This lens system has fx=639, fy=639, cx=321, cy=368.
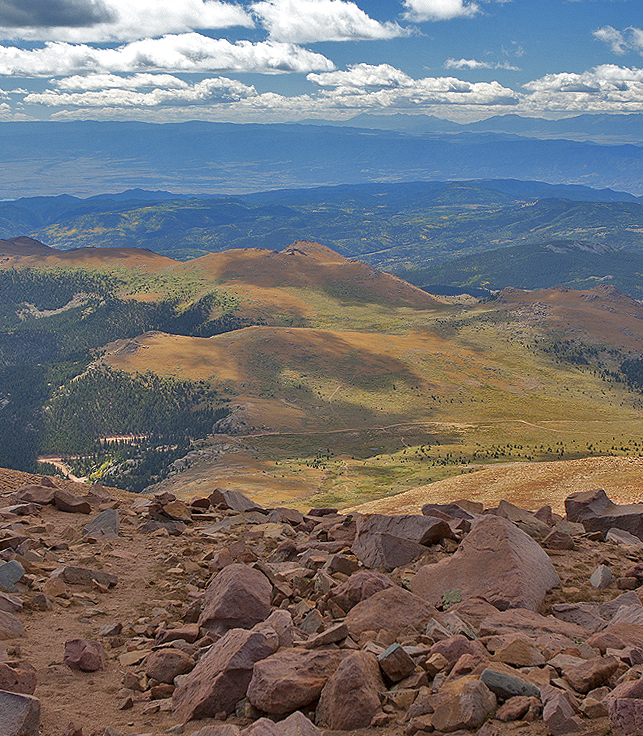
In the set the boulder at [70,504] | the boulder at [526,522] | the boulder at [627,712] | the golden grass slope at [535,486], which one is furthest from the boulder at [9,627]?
the golden grass slope at [535,486]

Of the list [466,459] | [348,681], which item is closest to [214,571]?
[348,681]

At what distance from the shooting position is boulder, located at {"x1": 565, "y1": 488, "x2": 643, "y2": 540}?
25781 millimetres

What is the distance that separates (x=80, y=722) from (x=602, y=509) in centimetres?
2252

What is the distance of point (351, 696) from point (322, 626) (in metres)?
4.08

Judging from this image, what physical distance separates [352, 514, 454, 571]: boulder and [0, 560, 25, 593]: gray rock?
33.9 ft

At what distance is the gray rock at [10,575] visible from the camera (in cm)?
1778

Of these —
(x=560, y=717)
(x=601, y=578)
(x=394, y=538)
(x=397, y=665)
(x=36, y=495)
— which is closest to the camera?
(x=560, y=717)

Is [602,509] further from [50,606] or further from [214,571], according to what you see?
[50,606]

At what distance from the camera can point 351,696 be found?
1151cm

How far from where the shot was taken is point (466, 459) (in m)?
188

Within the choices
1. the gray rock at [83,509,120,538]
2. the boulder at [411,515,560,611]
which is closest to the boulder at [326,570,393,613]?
the boulder at [411,515,560,611]

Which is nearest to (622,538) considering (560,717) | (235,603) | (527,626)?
(527,626)

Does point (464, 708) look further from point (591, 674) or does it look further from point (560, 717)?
point (591, 674)

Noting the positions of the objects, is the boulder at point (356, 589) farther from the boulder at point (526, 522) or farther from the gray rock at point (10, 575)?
the gray rock at point (10, 575)
